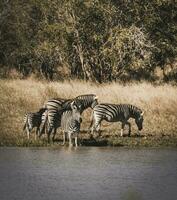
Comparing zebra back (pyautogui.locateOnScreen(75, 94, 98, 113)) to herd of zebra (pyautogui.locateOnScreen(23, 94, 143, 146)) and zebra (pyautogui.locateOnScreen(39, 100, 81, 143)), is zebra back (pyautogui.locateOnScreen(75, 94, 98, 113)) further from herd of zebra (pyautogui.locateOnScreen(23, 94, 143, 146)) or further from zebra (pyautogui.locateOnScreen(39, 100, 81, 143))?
zebra (pyautogui.locateOnScreen(39, 100, 81, 143))

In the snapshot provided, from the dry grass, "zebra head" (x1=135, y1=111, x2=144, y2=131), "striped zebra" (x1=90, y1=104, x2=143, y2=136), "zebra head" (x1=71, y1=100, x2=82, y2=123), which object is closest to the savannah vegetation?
the dry grass

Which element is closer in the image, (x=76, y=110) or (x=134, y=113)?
(x=76, y=110)

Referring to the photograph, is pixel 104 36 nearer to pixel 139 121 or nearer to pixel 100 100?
pixel 100 100

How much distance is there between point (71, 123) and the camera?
862 inches

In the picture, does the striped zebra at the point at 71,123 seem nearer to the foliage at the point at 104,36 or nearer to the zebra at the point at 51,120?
the zebra at the point at 51,120

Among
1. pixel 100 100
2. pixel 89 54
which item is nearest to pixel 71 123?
pixel 100 100

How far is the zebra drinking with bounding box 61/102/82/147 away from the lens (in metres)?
21.6

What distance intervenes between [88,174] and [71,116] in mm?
6699

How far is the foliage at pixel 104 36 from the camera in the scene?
3966 cm

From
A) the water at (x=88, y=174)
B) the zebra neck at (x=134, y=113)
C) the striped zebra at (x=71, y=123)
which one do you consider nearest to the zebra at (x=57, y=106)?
the striped zebra at (x=71, y=123)

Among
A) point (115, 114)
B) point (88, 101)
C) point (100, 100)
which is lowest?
point (115, 114)

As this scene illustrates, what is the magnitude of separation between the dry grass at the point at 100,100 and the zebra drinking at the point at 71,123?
56.5 inches

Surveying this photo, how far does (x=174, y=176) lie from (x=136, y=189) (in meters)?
1.86

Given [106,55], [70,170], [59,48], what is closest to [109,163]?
[70,170]
